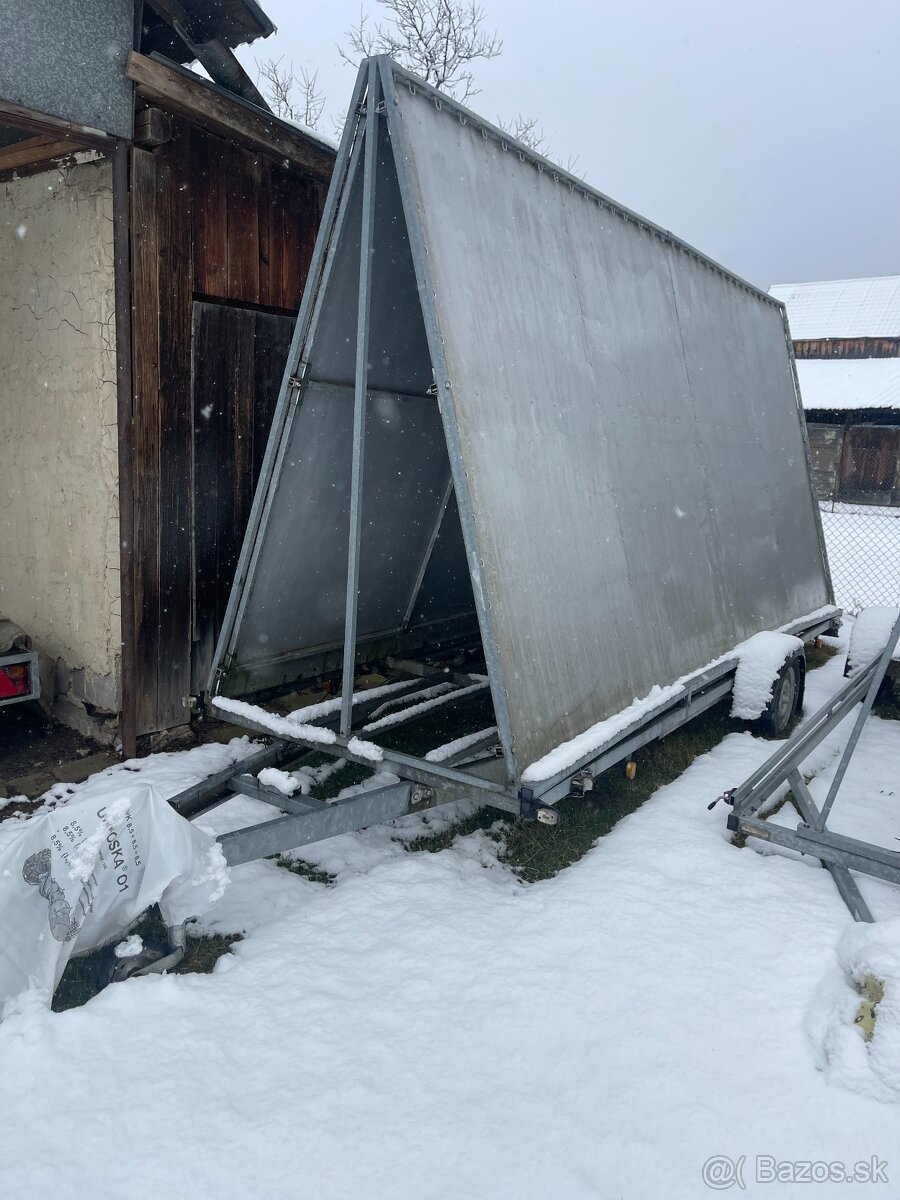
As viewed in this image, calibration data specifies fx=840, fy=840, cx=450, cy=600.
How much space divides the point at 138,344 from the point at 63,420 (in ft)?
2.56

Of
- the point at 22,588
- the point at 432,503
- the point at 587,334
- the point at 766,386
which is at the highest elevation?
the point at 766,386

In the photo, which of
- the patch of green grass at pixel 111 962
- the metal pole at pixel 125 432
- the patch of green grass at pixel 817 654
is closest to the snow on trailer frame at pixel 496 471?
the patch of green grass at pixel 111 962

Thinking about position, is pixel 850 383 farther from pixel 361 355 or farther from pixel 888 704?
pixel 361 355

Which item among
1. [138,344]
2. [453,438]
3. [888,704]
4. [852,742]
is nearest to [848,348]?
[888,704]

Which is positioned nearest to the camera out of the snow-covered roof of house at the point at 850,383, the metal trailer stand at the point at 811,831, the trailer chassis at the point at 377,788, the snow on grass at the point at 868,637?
the trailer chassis at the point at 377,788

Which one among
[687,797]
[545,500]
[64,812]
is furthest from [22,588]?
[687,797]

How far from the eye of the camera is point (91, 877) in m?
2.72

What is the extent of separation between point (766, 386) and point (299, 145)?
436cm

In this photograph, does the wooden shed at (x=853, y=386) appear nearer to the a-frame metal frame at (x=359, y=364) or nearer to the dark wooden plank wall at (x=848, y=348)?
the dark wooden plank wall at (x=848, y=348)

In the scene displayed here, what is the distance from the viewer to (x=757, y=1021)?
2.88 metres

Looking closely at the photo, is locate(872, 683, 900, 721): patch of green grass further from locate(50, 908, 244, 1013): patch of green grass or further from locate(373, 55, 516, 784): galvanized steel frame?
locate(50, 908, 244, 1013): patch of green grass

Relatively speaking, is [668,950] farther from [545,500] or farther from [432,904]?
[545,500]

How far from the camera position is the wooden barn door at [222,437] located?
5.51 meters

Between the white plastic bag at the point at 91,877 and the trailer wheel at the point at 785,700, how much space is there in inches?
165
